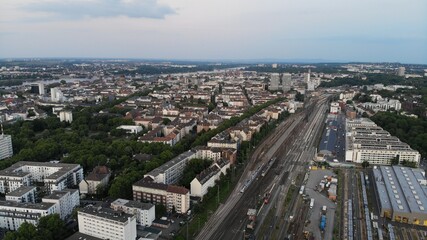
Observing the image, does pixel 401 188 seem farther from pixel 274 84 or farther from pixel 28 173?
pixel 274 84

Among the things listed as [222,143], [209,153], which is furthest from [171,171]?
[222,143]

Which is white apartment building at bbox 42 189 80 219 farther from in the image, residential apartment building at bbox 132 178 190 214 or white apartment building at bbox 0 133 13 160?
white apartment building at bbox 0 133 13 160

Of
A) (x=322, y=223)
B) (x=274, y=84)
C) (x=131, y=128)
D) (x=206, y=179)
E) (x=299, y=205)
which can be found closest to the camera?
(x=322, y=223)

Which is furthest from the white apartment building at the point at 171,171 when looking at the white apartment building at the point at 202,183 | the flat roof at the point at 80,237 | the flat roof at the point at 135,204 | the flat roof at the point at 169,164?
the flat roof at the point at 80,237

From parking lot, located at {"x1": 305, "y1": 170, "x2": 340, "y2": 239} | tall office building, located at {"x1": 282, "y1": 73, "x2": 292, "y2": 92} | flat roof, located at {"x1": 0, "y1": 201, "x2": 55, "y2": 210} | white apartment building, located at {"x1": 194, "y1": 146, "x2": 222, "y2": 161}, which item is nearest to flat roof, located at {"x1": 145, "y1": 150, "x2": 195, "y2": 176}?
white apartment building, located at {"x1": 194, "y1": 146, "x2": 222, "y2": 161}

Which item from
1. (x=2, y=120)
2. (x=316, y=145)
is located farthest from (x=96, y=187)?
(x=2, y=120)

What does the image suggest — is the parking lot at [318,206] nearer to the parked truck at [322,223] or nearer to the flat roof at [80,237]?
the parked truck at [322,223]
